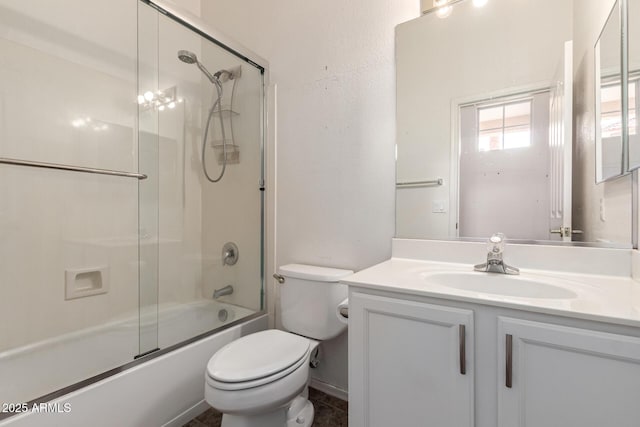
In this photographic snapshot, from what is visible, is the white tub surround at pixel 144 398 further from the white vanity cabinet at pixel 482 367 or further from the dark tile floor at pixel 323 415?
the white vanity cabinet at pixel 482 367

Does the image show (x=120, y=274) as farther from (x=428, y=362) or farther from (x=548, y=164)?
(x=548, y=164)

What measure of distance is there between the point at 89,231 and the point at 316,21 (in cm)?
169

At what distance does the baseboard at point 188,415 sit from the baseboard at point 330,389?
573 mm

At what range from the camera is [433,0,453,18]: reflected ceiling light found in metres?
1.32

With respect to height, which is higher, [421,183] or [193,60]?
[193,60]

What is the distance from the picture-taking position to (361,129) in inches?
59.4

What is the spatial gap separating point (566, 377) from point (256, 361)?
944mm

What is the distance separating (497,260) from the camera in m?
1.09

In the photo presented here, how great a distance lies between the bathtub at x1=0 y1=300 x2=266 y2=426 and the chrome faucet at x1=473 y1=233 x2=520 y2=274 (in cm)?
134

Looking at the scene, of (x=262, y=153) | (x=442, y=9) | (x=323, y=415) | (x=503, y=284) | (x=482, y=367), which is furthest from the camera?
(x=262, y=153)

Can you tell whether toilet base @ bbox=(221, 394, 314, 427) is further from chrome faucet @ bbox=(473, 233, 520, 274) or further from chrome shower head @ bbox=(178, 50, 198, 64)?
chrome shower head @ bbox=(178, 50, 198, 64)

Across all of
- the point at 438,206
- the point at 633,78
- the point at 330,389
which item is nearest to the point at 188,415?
the point at 330,389

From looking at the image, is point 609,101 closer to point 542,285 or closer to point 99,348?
point 542,285

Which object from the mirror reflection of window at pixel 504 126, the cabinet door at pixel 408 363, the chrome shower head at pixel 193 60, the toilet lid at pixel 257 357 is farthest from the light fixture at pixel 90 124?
the mirror reflection of window at pixel 504 126
